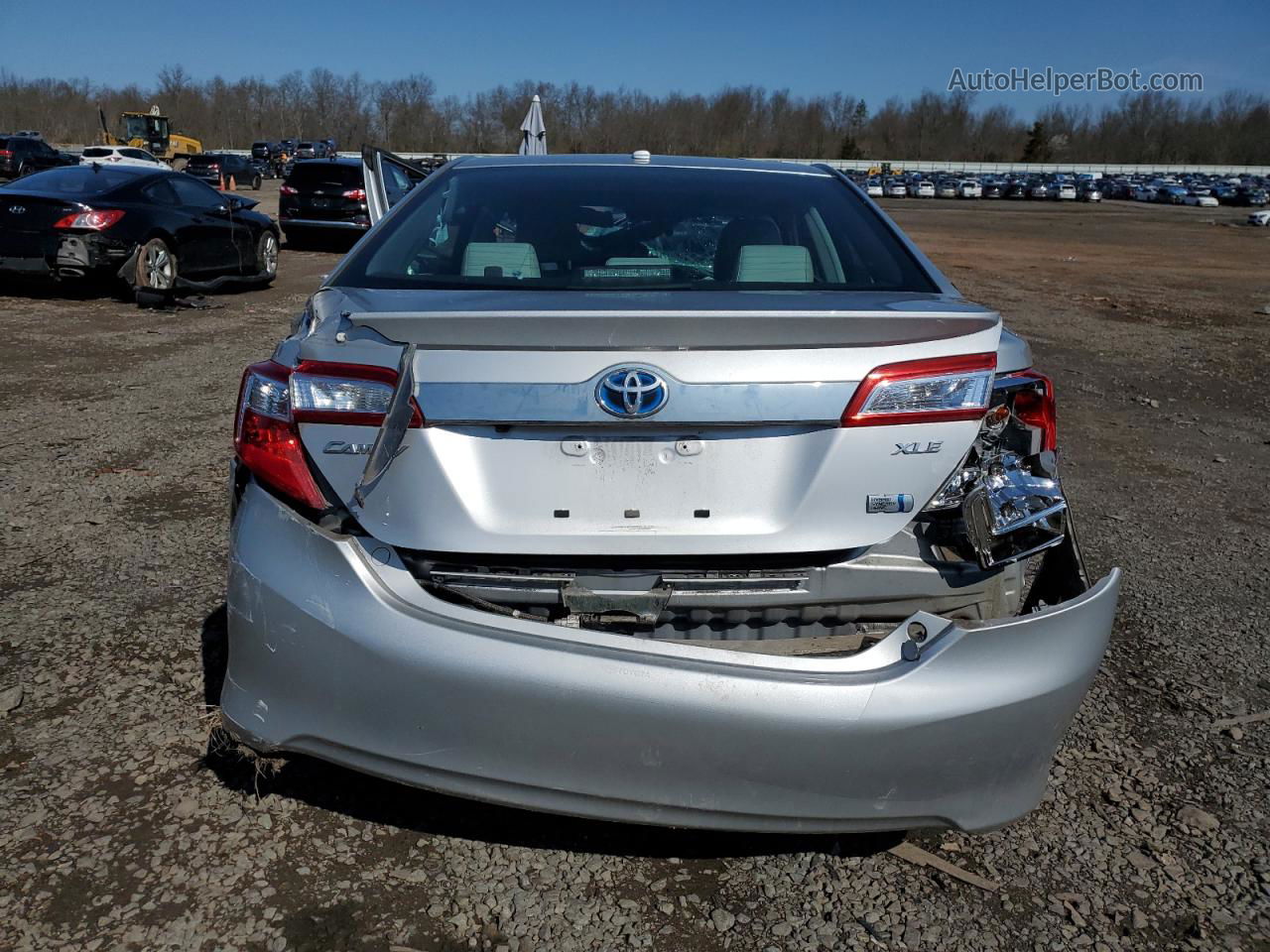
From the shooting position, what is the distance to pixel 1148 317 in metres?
13.3

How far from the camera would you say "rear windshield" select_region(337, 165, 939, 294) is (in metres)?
2.77

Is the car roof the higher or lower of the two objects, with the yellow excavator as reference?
lower

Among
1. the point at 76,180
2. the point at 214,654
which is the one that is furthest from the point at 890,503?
the point at 76,180

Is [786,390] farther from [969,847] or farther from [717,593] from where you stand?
[969,847]

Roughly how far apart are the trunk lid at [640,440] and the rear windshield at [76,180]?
11093 millimetres

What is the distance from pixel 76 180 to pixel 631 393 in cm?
1179

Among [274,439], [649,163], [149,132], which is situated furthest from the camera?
[149,132]

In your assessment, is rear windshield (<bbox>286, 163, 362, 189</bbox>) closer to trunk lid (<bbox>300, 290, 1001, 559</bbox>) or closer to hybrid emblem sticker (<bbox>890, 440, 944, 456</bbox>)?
trunk lid (<bbox>300, 290, 1001, 559</bbox>)

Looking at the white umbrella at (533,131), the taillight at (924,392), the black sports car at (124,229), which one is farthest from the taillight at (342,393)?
the white umbrella at (533,131)

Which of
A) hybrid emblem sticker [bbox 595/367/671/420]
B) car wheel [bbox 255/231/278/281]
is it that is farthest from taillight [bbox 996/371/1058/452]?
car wheel [bbox 255/231/278/281]

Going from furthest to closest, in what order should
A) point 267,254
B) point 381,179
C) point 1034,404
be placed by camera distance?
point 267,254 < point 381,179 < point 1034,404

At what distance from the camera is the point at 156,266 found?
37.7ft

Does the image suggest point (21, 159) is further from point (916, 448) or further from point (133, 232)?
point (916, 448)

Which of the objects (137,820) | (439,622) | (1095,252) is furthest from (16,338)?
(1095,252)
